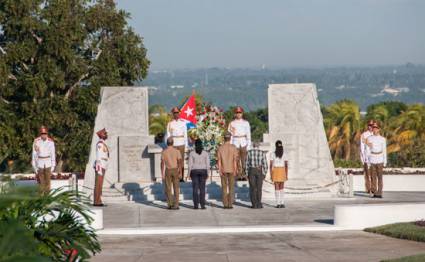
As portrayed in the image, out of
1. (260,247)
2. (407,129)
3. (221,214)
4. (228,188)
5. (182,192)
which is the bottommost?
(260,247)

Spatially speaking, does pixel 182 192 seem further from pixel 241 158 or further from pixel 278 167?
pixel 278 167

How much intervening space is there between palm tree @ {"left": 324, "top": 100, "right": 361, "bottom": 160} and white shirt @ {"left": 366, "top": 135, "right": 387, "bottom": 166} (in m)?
34.6

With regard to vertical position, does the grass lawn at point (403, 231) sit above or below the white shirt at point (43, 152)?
below

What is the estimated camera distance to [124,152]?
2855cm

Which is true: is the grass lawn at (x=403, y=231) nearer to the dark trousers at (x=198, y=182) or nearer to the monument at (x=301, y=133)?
the dark trousers at (x=198, y=182)

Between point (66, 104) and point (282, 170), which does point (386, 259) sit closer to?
point (282, 170)

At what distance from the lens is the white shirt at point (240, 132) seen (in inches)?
1039

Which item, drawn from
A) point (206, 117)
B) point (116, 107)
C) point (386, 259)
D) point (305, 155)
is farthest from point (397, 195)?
point (386, 259)

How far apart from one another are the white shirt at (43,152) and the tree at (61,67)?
53.2 feet

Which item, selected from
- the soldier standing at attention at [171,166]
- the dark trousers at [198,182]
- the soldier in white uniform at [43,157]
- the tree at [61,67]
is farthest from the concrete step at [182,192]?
the tree at [61,67]

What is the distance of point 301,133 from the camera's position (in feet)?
94.8

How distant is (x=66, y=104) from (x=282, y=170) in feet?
67.6

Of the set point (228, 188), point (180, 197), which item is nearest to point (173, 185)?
point (228, 188)

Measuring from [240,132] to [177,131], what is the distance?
1.40 metres
